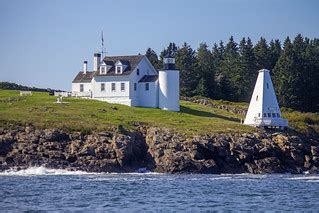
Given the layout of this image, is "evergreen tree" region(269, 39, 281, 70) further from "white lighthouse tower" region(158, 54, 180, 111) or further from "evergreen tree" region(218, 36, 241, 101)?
"white lighthouse tower" region(158, 54, 180, 111)

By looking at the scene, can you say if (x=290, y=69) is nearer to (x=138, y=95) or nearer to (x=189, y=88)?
(x=189, y=88)

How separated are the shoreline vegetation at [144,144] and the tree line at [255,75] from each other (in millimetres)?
25349

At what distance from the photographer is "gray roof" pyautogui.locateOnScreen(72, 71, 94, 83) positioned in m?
94.8

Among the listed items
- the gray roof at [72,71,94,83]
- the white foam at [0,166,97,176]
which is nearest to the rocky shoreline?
the white foam at [0,166,97,176]

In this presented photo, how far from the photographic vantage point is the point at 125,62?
91438 mm

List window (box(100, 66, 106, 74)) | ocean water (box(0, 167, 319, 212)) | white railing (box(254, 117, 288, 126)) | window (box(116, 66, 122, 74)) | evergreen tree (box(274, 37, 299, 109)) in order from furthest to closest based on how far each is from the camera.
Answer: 1. evergreen tree (box(274, 37, 299, 109))
2. window (box(100, 66, 106, 74))
3. window (box(116, 66, 122, 74))
4. white railing (box(254, 117, 288, 126))
5. ocean water (box(0, 167, 319, 212))

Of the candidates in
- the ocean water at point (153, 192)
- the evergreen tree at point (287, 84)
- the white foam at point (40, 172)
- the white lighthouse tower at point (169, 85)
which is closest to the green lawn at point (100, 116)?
the white lighthouse tower at point (169, 85)

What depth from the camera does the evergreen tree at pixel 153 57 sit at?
132125mm

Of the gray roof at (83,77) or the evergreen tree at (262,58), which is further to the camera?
the evergreen tree at (262,58)

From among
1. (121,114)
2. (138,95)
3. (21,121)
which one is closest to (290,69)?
(138,95)

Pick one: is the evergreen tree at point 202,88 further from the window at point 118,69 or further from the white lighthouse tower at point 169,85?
the window at point 118,69

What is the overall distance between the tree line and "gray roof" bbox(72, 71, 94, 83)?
2329cm

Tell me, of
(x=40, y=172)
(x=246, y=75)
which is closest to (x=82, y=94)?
(x=40, y=172)

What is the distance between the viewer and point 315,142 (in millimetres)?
75188
